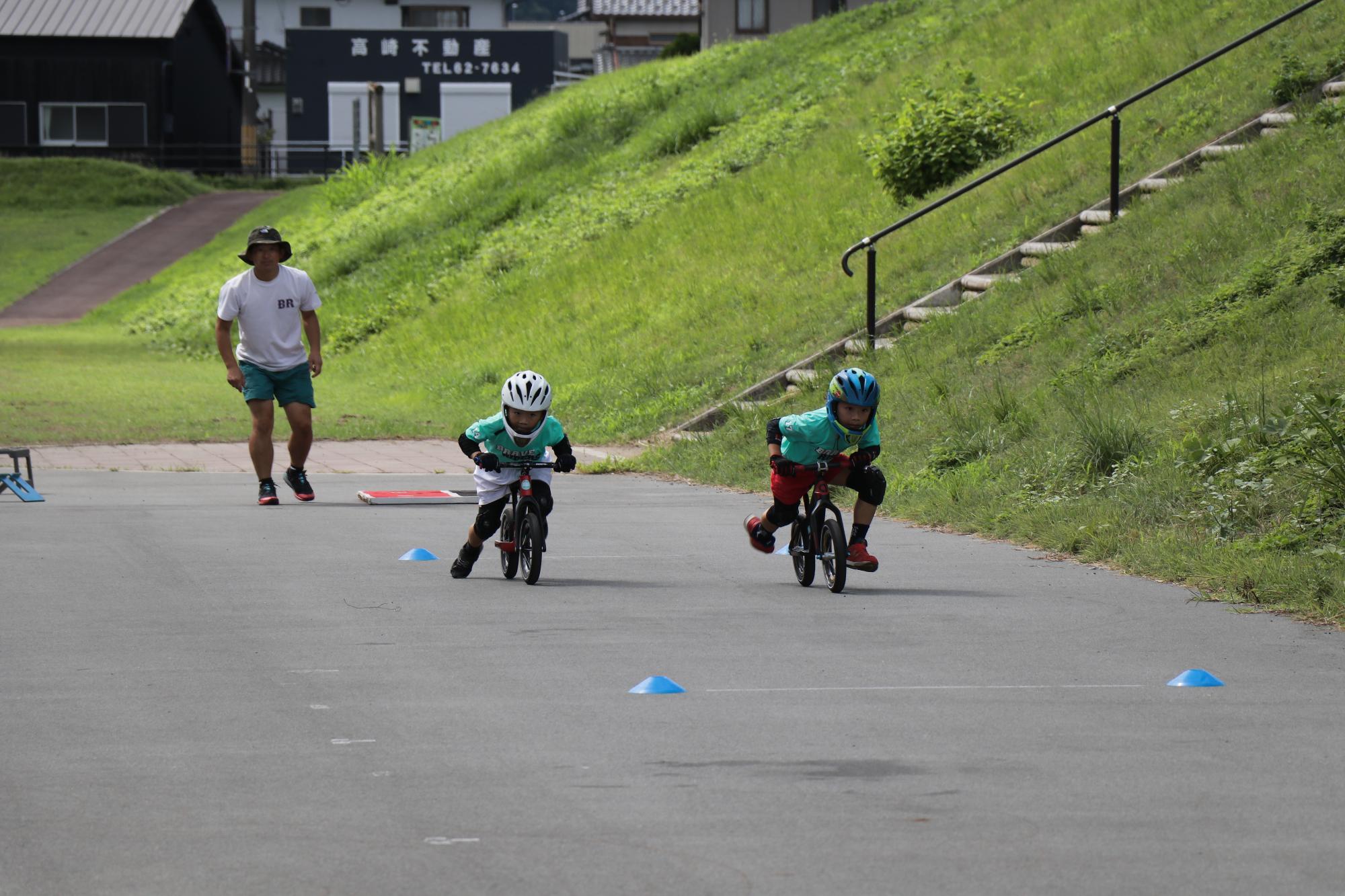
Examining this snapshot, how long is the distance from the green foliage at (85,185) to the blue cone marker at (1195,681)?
48894mm

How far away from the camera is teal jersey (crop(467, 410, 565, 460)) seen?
396 inches

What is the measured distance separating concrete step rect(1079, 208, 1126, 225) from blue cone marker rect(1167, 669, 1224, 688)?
11.0 m

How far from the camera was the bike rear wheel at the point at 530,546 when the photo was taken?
9859 mm

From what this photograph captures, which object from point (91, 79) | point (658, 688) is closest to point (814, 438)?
point (658, 688)

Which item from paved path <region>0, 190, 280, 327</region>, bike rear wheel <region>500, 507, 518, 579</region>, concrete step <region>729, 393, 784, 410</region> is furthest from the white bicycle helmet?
paved path <region>0, 190, 280, 327</region>

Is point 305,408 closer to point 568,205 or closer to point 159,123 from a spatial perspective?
point 568,205

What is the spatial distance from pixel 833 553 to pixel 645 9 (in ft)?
259

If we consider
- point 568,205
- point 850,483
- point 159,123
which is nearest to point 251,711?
point 850,483

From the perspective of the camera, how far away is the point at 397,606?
30.1 feet

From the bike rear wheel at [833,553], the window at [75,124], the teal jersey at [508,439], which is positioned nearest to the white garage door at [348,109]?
the window at [75,124]

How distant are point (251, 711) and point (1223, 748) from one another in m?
3.64

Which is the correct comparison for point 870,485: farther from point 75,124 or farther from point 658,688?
point 75,124

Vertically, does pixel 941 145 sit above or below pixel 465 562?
above

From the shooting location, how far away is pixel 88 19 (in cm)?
6103
